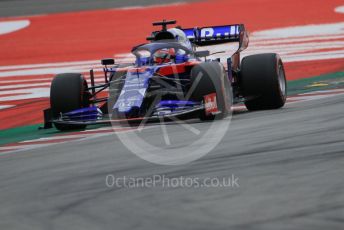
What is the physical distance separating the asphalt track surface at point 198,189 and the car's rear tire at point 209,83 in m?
1.20

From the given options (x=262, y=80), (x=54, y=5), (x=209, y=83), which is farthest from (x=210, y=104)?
(x=54, y=5)

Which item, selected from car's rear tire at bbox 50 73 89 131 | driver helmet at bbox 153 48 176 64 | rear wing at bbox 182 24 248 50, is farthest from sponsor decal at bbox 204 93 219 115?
rear wing at bbox 182 24 248 50

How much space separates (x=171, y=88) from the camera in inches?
471

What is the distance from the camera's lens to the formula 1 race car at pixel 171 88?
36.8 ft

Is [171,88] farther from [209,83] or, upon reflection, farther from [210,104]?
[210,104]

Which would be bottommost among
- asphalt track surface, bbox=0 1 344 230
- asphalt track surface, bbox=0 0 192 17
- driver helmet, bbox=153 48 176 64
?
asphalt track surface, bbox=0 1 344 230

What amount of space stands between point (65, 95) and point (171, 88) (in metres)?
1.32

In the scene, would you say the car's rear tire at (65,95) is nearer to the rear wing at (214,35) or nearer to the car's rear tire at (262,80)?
the car's rear tire at (262,80)

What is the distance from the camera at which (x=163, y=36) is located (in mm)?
12875

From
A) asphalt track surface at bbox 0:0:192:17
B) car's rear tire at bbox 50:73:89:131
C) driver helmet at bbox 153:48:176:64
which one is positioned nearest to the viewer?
car's rear tire at bbox 50:73:89:131

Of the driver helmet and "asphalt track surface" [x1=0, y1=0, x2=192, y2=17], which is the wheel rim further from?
"asphalt track surface" [x1=0, y1=0, x2=192, y2=17]

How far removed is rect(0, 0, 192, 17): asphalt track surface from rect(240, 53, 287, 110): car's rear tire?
19546 millimetres

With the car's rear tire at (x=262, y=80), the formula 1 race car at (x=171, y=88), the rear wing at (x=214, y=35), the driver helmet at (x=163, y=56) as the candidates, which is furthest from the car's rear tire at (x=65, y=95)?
the rear wing at (x=214, y=35)

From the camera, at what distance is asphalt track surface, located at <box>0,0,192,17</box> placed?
31.7m
